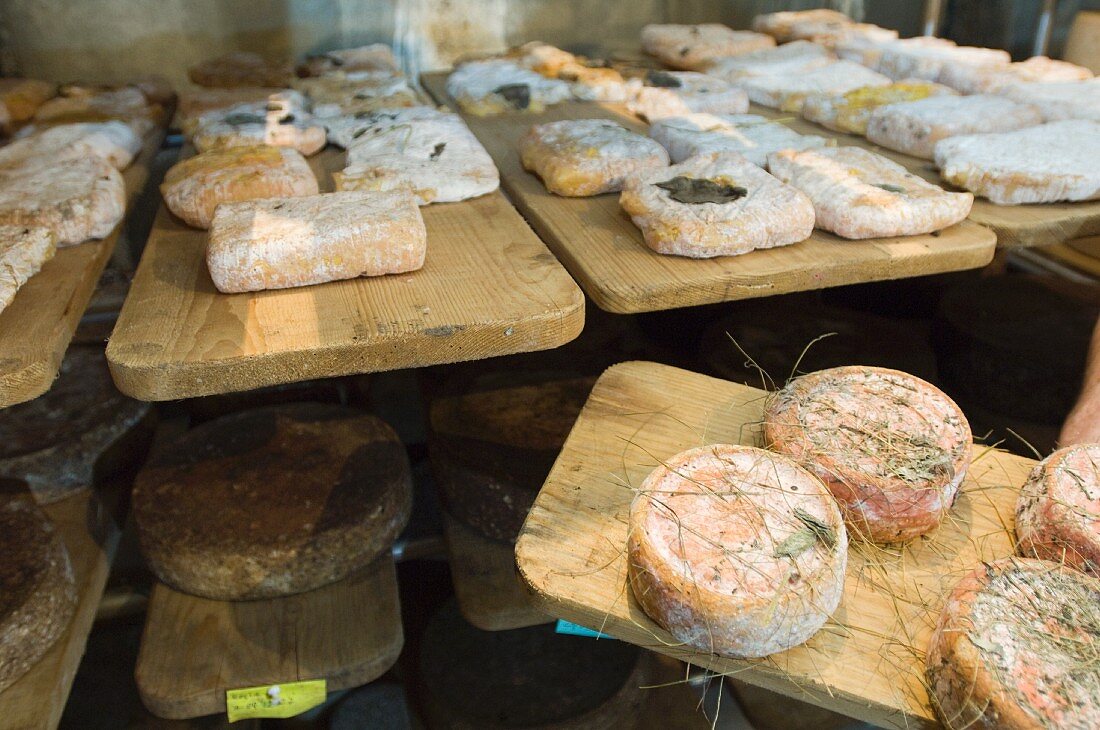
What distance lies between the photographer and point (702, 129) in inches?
90.2

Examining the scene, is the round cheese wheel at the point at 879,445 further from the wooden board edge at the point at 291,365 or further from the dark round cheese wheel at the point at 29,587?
the dark round cheese wheel at the point at 29,587

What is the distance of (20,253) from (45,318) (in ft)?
0.72

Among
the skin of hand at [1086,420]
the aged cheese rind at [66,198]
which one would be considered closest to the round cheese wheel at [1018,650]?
the skin of hand at [1086,420]

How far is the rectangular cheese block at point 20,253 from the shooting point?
1.44 metres

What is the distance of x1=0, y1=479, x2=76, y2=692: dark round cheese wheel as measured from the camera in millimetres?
1539

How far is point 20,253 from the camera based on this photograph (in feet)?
5.00

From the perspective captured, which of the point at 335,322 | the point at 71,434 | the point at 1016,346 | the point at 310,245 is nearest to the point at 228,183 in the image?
the point at 310,245

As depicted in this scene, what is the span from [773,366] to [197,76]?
95.7 inches

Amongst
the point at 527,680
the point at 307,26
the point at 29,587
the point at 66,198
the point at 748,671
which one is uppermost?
the point at 307,26

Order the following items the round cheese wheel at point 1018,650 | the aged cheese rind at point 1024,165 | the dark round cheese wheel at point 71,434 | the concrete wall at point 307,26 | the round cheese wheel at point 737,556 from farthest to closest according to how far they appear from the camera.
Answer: the concrete wall at point 307,26 < the dark round cheese wheel at point 71,434 < the aged cheese rind at point 1024,165 < the round cheese wheel at point 737,556 < the round cheese wheel at point 1018,650

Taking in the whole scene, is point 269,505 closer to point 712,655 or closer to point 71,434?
point 71,434

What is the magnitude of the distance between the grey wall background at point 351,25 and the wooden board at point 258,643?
2.40 m

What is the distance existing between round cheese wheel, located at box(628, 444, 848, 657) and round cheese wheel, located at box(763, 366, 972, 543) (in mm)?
73

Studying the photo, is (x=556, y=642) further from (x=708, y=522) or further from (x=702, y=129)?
(x=702, y=129)
